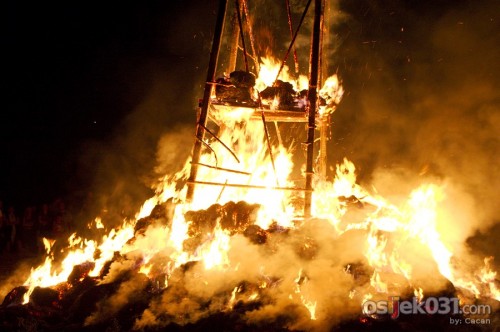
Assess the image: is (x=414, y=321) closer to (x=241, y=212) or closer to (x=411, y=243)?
(x=411, y=243)

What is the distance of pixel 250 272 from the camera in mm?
5062

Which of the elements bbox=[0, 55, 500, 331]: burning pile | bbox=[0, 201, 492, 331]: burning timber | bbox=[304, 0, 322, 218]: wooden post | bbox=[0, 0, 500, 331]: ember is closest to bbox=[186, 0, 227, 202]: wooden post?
bbox=[0, 0, 500, 331]: ember

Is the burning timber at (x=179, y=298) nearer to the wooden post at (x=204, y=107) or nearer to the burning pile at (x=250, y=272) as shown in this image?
the burning pile at (x=250, y=272)

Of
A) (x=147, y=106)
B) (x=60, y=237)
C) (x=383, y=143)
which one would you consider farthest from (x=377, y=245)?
(x=147, y=106)

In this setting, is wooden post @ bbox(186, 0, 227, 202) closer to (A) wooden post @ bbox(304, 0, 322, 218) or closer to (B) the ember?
(B) the ember

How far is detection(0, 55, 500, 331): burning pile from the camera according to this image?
14.8ft

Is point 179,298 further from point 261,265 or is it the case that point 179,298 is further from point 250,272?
point 261,265

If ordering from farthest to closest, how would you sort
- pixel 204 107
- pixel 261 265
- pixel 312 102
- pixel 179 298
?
pixel 204 107 → pixel 312 102 → pixel 261 265 → pixel 179 298

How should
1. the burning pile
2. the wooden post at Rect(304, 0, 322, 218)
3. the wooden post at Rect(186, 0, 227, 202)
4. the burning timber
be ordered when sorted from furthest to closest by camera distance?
the wooden post at Rect(186, 0, 227, 202) < the wooden post at Rect(304, 0, 322, 218) < the burning pile < the burning timber

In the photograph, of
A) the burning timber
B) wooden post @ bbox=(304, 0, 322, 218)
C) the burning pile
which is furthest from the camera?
wooden post @ bbox=(304, 0, 322, 218)

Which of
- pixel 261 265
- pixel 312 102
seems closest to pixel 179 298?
pixel 261 265

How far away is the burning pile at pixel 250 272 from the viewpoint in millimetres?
4512

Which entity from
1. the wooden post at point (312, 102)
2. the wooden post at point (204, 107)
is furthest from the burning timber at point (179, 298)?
the wooden post at point (204, 107)

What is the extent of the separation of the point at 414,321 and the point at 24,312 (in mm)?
5474
